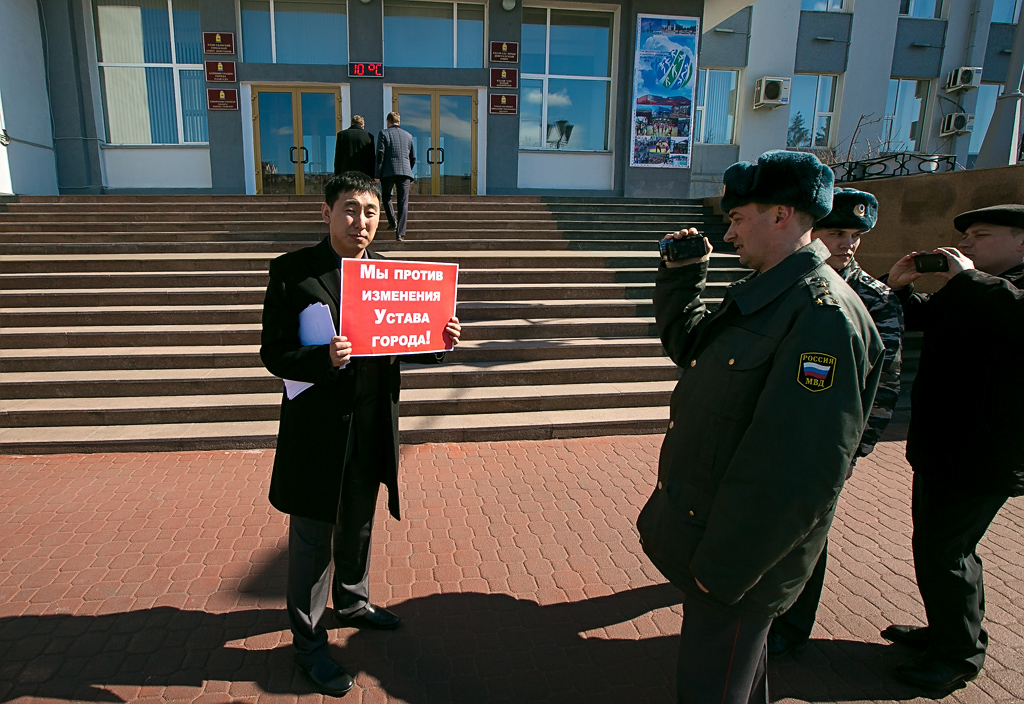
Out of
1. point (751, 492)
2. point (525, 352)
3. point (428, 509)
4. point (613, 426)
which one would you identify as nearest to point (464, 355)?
point (525, 352)

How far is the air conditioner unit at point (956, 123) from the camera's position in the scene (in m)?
18.3

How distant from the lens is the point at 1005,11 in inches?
739

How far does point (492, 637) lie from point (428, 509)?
1413 millimetres

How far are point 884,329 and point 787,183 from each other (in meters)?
1.40

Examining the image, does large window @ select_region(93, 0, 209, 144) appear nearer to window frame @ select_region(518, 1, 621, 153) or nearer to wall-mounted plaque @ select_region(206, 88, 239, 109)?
wall-mounted plaque @ select_region(206, 88, 239, 109)

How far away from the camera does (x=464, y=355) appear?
6.61m

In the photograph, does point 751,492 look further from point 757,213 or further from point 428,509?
point 428,509

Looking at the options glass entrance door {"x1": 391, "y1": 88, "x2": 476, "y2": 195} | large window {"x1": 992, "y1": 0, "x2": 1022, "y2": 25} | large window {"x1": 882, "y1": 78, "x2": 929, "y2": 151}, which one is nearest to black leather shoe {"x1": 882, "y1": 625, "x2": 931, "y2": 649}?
glass entrance door {"x1": 391, "y1": 88, "x2": 476, "y2": 195}

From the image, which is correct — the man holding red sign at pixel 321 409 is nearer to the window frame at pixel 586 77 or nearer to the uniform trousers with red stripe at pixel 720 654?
the uniform trousers with red stripe at pixel 720 654

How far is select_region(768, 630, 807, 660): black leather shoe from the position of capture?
2709 mm

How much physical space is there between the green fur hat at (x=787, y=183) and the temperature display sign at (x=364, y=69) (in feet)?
45.0

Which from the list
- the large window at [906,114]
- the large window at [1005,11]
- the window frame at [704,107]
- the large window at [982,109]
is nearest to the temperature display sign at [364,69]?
the window frame at [704,107]

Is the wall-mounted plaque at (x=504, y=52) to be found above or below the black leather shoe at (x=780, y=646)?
above

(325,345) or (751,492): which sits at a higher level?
(325,345)
